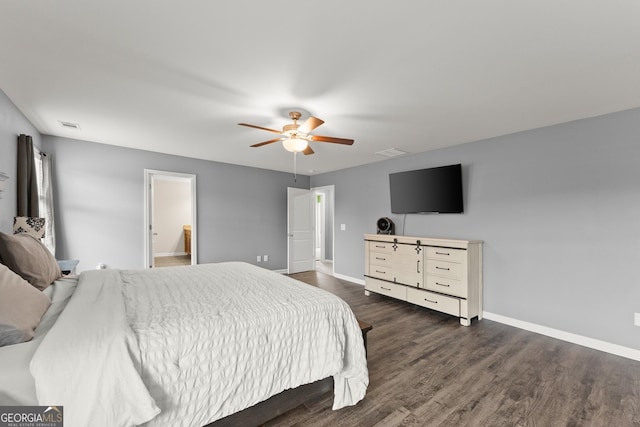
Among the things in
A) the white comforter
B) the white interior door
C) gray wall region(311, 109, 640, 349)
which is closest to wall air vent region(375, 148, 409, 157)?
gray wall region(311, 109, 640, 349)

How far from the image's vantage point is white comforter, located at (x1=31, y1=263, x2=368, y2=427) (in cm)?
108

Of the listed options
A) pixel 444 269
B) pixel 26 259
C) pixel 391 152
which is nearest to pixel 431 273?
pixel 444 269

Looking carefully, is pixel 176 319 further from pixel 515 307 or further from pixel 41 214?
pixel 515 307

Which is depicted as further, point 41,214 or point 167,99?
point 41,214

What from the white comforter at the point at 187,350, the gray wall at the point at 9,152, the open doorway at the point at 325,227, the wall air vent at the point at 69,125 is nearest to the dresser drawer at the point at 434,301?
the white comforter at the point at 187,350

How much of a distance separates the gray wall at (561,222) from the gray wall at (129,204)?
3.70 metres

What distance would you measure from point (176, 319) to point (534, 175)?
3.99 metres

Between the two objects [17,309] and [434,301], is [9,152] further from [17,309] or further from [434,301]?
[434,301]

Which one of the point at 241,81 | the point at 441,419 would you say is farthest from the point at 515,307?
the point at 241,81

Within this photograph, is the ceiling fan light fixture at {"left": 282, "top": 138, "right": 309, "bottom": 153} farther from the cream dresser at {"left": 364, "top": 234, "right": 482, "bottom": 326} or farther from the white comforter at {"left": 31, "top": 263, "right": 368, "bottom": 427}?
the cream dresser at {"left": 364, "top": 234, "right": 482, "bottom": 326}

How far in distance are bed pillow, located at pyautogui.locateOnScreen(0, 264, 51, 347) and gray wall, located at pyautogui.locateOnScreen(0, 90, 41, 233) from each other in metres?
1.79

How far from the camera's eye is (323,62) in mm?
1875

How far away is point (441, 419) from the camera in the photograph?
5.79 ft

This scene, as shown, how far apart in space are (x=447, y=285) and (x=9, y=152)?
509cm
